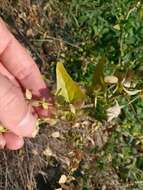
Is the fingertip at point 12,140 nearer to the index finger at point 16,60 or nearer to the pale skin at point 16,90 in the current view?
the pale skin at point 16,90

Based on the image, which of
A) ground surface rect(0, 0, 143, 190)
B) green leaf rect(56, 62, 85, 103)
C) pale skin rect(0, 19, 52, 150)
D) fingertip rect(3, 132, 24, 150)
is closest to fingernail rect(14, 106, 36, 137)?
pale skin rect(0, 19, 52, 150)

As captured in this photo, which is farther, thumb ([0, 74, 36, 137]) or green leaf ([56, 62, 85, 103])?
thumb ([0, 74, 36, 137])

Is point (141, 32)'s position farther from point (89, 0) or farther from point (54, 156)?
point (54, 156)

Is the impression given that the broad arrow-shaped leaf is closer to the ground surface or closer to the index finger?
the index finger

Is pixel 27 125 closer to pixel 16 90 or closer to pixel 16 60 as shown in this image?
pixel 16 90

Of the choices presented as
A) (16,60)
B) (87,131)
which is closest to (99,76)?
(16,60)

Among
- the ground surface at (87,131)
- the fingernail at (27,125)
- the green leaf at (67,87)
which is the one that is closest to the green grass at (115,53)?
the ground surface at (87,131)

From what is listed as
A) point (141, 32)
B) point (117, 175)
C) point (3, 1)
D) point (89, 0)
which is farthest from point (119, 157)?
point (3, 1)
